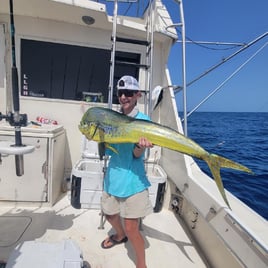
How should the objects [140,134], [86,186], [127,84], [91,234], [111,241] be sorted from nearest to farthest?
[140,134], [127,84], [111,241], [91,234], [86,186]

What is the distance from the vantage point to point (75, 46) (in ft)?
11.3

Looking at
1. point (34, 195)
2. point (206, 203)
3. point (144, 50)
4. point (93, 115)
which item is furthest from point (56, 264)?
point (144, 50)

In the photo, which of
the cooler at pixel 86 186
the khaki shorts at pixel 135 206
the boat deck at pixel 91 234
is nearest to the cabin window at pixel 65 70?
the cooler at pixel 86 186

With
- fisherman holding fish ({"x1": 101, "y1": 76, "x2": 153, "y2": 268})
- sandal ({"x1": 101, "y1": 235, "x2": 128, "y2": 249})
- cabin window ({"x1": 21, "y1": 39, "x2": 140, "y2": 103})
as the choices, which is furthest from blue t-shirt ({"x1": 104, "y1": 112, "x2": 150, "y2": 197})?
cabin window ({"x1": 21, "y1": 39, "x2": 140, "y2": 103})

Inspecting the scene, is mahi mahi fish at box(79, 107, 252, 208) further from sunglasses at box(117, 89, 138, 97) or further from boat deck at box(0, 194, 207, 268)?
boat deck at box(0, 194, 207, 268)

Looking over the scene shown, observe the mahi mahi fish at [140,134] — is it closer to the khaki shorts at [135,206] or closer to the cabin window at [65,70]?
the khaki shorts at [135,206]

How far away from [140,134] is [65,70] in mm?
2489

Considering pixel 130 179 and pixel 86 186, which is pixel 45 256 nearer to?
pixel 130 179

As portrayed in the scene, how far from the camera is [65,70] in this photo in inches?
137

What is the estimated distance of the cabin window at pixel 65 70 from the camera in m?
3.38

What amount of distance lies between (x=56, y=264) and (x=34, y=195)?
1521mm

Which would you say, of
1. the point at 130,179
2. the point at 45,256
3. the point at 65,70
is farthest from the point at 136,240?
the point at 65,70

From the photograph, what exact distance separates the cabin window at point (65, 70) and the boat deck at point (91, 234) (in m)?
1.64

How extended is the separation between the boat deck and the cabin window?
164 centimetres
